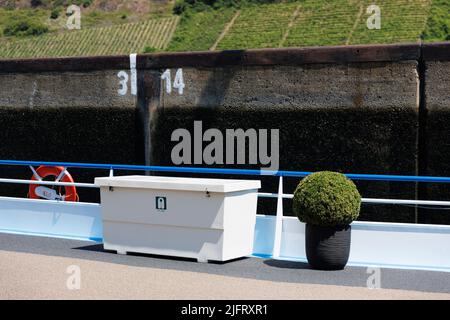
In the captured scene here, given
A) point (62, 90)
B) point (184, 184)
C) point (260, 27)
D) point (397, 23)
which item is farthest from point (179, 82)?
point (260, 27)

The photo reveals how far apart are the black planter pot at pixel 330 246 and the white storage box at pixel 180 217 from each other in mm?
1064

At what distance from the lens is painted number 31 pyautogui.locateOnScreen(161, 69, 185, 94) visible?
50.4ft

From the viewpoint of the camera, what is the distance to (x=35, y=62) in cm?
1666

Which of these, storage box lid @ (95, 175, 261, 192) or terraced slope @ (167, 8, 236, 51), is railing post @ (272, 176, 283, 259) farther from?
terraced slope @ (167, 8, 236, 51)

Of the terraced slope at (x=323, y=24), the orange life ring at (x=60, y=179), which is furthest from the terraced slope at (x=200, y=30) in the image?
the orange life ring at (x=60, y=179)

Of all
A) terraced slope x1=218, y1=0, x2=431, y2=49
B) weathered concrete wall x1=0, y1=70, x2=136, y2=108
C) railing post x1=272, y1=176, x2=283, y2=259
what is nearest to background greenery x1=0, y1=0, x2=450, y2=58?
terraced slope x1=218, y1=0, x2=431, y2=49

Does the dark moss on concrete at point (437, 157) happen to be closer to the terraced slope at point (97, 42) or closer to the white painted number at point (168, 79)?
the white painted number at point (168, 79)

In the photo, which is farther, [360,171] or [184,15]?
[184,15]

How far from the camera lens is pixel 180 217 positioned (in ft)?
33.9

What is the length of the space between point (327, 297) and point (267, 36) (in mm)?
60743

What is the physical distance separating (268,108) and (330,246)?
5.18m

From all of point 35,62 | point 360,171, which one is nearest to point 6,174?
point 35,62

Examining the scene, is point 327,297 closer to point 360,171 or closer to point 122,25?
point 360,171

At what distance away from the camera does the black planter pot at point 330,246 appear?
9641 millimetres
